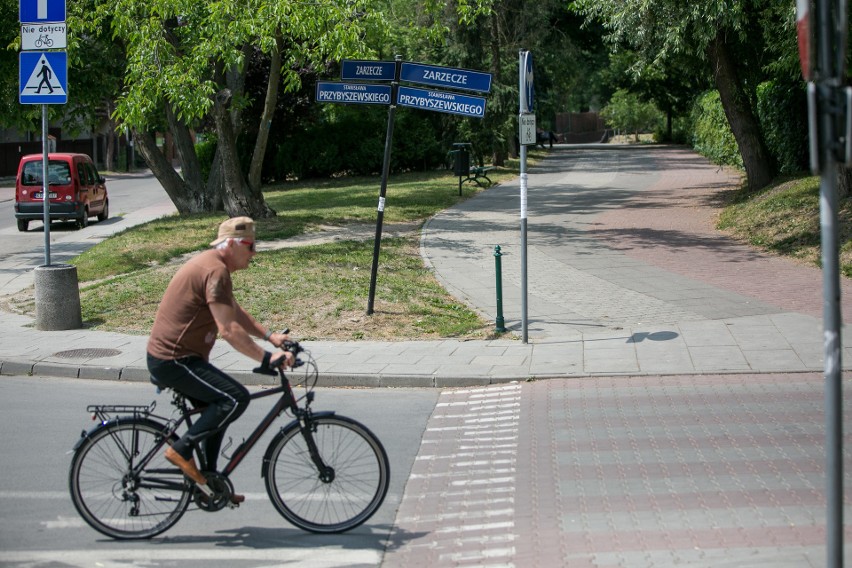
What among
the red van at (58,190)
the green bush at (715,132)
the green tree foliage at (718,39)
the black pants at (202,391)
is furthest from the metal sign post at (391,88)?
the green bush at (715,132)

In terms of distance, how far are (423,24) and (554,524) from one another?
3146cm

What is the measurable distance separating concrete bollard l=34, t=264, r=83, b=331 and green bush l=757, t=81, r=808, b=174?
54.0 ft

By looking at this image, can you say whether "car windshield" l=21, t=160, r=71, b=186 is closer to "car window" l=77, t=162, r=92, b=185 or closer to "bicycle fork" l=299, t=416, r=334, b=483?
"car window" l=77, t=162, r=92, b=185

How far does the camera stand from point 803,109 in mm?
22969

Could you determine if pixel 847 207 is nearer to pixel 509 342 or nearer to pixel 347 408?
pixel 509 342

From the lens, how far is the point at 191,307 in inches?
217

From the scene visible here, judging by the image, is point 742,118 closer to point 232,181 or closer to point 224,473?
point 232,181

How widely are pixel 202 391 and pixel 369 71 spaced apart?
7.72m

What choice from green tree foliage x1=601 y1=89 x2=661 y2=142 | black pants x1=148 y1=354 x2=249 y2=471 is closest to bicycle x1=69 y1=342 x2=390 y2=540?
black pants x1=148 y1=354 x2=249 y2=471

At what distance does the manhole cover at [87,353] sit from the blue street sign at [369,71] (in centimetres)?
438

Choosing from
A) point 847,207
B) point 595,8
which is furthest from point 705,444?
point 595,8

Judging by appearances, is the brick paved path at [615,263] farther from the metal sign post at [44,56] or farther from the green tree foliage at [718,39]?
the metal sign post at [44,56]

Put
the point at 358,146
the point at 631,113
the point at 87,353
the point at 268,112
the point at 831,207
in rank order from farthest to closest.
A: the point at 631,113 → the point at 358,146 → the point at 268,112 → the point at 87,353 → the point at 831,207

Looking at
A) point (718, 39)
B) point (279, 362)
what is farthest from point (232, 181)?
point (279, 362)
